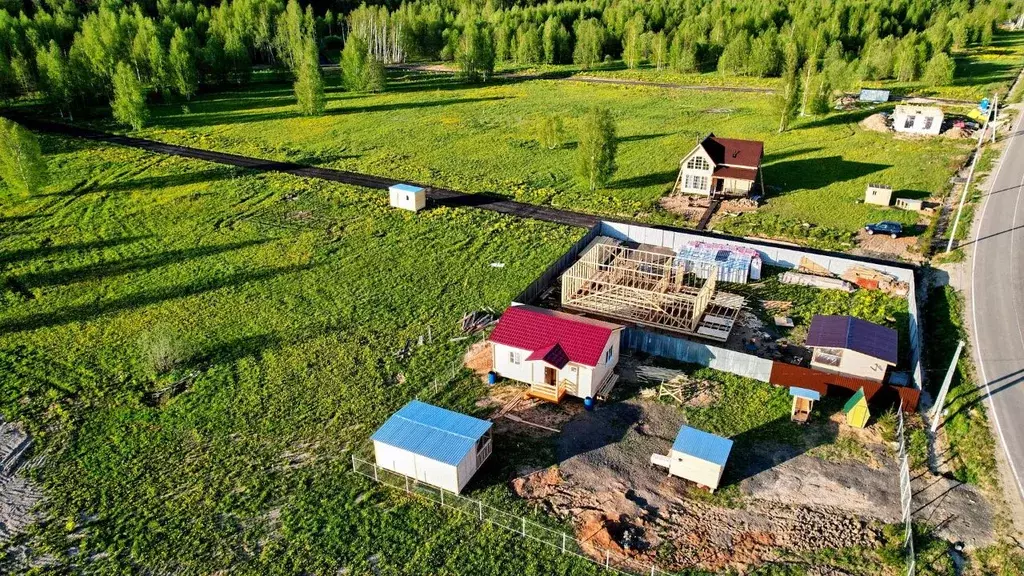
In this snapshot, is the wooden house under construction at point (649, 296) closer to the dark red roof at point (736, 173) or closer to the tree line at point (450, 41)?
the dark red roof at point (736, 173)

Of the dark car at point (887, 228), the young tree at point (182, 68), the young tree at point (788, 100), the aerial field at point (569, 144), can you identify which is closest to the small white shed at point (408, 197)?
the aerial field at point (569, 144)

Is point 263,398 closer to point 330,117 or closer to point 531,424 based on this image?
point 531,424

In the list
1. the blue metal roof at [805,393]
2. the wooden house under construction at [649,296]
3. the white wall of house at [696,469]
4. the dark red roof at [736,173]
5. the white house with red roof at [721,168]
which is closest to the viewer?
the white wall of house at [696,469]

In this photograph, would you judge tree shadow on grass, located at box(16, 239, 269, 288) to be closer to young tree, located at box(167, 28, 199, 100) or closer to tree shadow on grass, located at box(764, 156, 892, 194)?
tree shadow on grass, located at box(764, 156, 892, 194)

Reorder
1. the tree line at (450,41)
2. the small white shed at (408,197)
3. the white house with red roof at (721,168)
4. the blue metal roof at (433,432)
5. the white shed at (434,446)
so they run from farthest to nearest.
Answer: the tree line at (450,41)
the white house with red roof at (721,168)
the small white shed at (408,197)
the blue metal roof at (433,432)
the white shed at (434,446)

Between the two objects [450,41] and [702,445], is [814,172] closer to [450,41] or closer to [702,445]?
[702,445]

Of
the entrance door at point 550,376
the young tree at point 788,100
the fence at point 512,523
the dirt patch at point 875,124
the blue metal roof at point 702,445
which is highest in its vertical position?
the young tree at point 788,100
